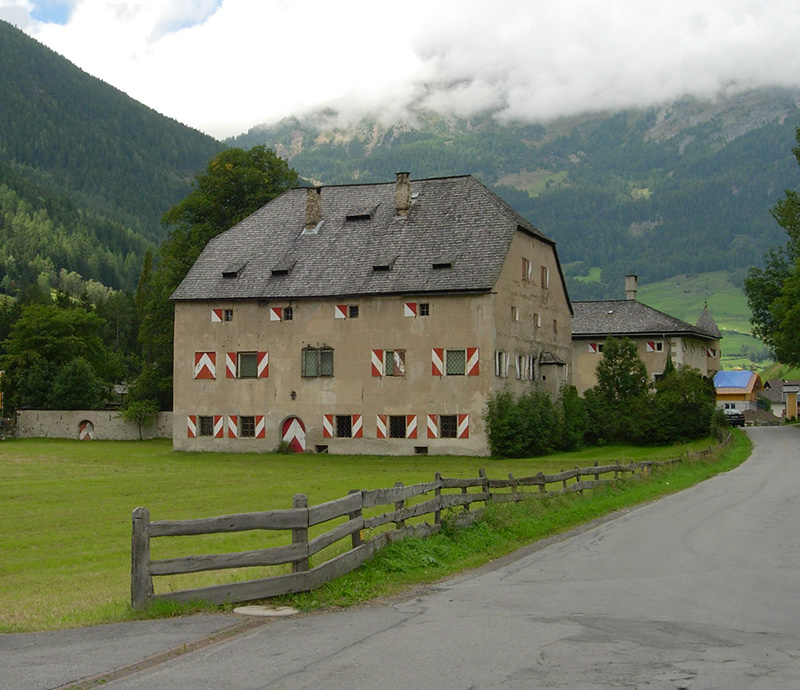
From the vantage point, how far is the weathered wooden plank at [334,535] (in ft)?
41.9

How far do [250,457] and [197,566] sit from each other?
131ft

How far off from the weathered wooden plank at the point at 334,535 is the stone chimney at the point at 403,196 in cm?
4123

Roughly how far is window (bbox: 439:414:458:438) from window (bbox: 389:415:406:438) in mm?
1808

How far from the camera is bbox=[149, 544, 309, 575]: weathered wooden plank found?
11.7m

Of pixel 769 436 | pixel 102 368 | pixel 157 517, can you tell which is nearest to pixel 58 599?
pixel 157 517

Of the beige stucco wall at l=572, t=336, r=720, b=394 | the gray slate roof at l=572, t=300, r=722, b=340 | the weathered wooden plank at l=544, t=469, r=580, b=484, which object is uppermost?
the gray slate roof at l=572, t=300, r=722, b=340

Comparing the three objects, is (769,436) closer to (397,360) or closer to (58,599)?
(397,360)

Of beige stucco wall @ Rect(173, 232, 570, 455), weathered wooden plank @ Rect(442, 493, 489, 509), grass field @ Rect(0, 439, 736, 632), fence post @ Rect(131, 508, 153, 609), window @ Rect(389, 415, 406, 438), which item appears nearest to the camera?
fence post @ Rect(131, 508, 153, 609)

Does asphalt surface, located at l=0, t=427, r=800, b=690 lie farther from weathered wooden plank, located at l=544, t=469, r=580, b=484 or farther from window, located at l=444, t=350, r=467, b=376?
window, located at l=444, t=350, r=467, b=376

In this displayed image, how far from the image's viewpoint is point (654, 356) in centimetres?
7875

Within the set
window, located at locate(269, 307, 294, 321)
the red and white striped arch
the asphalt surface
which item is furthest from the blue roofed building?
the asphalt surface

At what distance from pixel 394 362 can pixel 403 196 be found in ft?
31.0

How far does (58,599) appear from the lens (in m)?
14.1

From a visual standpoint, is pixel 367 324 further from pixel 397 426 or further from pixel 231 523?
pixel 231 523
